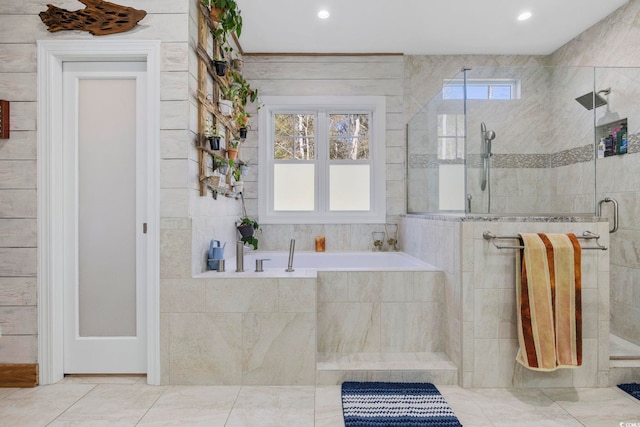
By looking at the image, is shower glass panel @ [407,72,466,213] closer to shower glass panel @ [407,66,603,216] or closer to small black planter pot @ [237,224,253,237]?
shower glass panel @ [407,66,603,216]

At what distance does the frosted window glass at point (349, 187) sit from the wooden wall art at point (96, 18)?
2228 millimetres

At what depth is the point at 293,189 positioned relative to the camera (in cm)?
401

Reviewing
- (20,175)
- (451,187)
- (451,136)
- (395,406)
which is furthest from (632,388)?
(20,175)

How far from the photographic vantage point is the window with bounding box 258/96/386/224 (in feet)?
13.0

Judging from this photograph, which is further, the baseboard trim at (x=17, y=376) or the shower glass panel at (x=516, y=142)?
the shower glass panel at (x=516, y=142)

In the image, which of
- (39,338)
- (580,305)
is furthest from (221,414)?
(580,305)

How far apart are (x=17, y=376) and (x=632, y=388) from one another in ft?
11.8

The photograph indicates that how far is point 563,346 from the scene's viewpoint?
2152 mm

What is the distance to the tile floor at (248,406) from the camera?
6.33 feet

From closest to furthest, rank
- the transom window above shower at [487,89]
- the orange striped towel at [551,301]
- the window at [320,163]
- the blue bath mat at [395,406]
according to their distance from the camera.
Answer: the blue bath mat at [395,406]
the orange striped towel at [551,301]
the transom window above shower at [487,89]
the window at [320,163]

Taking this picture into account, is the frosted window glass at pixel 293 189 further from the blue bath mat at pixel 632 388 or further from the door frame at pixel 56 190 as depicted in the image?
the blue bath mat at pixel 632 388

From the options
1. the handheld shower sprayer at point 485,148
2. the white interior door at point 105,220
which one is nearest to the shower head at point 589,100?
the handheld shower sprayer at point 485,148

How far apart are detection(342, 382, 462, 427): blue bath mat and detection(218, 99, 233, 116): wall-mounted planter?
208 centimetres

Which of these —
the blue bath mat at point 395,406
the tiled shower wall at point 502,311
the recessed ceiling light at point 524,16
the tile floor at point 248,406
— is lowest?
the tile floor at point 248,406
